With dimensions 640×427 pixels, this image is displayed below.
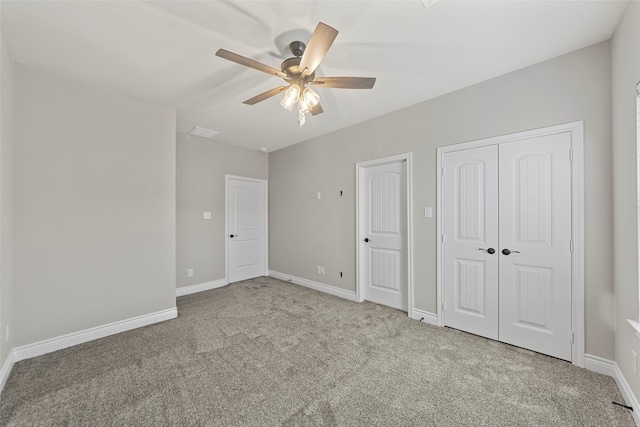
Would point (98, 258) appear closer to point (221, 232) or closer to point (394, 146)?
point (221, 232)

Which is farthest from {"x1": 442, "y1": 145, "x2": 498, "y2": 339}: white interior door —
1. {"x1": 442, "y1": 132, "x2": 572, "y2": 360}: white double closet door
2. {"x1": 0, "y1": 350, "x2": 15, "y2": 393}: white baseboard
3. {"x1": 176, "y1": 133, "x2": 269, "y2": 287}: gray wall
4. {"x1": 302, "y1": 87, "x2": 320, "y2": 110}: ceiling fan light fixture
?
{"x1": 0, "y1": 350, "x2": 15, "y2": 393}: white baseboard

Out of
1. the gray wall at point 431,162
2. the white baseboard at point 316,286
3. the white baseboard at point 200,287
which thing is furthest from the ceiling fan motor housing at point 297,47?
the white baseboard at point 200,287

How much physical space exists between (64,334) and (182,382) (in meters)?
1.55

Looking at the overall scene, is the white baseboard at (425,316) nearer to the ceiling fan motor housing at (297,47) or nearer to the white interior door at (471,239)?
the white interior door at (471,239)

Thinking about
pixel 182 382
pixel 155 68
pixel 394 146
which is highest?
pixel 155 68

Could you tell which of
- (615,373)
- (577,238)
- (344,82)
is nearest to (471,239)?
(577,238)

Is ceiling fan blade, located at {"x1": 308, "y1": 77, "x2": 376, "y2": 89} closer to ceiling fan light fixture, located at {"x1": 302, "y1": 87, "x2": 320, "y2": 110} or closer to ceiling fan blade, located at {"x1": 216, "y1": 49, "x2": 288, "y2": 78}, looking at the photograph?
ceiling fan light fixture, located at {"x1": 302, "y1": 87, "x2": 320, "y2": 110}

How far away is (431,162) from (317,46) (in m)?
2.03

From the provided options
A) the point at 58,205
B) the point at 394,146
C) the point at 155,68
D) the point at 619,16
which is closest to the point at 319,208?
the point at 394,146

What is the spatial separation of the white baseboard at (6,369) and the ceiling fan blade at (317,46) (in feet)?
10.6

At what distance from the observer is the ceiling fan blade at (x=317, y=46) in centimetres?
146

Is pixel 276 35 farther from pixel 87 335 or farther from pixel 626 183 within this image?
pixel 87 335

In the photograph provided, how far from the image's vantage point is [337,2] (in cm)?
167

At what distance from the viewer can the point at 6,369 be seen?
80.8 inches
